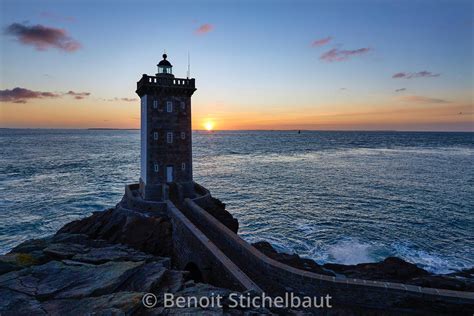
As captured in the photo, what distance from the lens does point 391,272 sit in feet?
53.2

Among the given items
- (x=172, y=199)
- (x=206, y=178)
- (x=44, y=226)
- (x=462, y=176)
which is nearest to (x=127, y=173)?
(x=206, y=178)

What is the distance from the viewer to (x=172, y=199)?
21.8 m

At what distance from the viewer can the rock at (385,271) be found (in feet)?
51.5

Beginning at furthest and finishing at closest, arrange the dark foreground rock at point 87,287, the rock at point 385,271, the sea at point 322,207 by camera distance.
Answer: the sea at point 322,207
the rock at point 385,271
the dark foreground rock at point 87,287

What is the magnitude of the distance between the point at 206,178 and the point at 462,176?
134 ft

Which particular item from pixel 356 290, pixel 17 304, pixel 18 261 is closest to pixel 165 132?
pixel 18 261

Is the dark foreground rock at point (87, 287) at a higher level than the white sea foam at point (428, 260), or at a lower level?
higher

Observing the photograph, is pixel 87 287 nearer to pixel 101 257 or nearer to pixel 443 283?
pixel 101 257

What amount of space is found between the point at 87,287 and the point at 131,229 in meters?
10.5

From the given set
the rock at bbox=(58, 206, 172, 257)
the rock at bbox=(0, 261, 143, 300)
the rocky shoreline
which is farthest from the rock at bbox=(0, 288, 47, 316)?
the rock at bbox=(58, 206, 172, 257)

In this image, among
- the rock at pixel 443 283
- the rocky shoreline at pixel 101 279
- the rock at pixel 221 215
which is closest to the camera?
the rocky shoreline at pixel 101 279

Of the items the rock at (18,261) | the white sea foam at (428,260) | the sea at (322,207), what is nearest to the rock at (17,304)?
the rock at (18,261)

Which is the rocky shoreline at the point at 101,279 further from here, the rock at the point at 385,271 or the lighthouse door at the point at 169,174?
the lighthouse door at the point at 169,174

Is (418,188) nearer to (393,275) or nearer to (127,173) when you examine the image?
(393,275)
